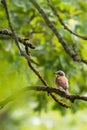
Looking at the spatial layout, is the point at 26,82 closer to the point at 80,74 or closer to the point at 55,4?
the point at 55,4

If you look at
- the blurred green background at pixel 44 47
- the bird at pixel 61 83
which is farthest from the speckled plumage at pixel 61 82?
the blurred green background at pixel 44 47

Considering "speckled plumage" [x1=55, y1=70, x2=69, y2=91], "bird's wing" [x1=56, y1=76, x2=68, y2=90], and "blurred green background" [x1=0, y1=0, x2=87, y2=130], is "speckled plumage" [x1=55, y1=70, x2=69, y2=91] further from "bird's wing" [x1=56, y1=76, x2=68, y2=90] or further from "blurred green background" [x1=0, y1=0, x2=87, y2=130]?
"blurred green background" [x1=0, y1=0, x2=87, y2=130]

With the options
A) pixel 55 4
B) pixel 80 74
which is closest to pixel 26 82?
pixel 55 4

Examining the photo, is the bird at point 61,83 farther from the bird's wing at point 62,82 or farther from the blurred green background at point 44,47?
the blurred green background at point 44,47

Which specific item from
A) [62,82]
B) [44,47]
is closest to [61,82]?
[62,82]

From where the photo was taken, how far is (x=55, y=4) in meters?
6.78

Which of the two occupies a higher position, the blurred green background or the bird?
the bird

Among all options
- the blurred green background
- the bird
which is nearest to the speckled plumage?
the bird

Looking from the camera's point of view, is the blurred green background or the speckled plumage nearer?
the speckled plumage

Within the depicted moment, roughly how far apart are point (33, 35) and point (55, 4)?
804mm

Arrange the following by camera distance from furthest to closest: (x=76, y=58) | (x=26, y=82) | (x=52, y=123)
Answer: (x=52, y=123) < (x=26, y=82) < (x=76, y=58)

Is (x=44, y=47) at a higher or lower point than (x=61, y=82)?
lower

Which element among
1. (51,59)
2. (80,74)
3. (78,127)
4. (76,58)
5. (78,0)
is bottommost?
(78,127)

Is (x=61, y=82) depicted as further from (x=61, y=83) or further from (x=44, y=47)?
(x=44, y=47)
